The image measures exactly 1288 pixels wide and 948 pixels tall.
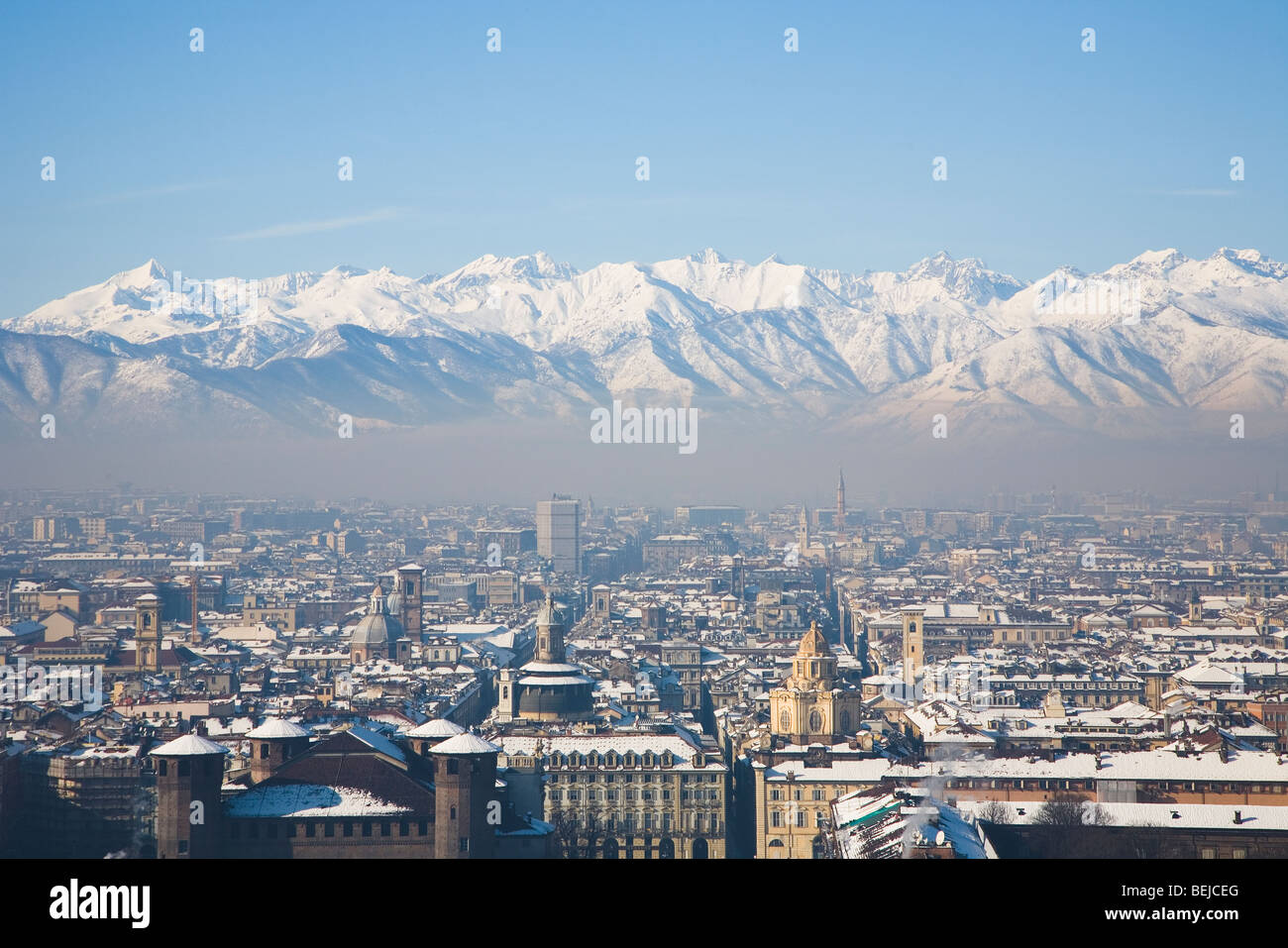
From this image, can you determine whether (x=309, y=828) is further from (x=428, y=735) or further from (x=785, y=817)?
(x=785, y=817)

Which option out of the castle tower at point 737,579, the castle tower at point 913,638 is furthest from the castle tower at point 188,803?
the castle tower at point 737,579

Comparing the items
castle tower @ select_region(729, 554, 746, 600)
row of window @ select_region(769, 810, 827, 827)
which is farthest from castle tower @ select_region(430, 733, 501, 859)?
castle tower @ select_region(729, 554, 746, 600)

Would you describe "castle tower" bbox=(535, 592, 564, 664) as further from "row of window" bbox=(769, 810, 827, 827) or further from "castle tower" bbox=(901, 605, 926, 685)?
"castle tower" bbox=(901, 605, 926, 685)

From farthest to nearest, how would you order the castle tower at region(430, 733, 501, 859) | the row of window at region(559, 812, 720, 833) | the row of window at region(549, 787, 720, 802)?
the row of window at region(549, 787, 720, 802)
the row of window at region(559, 812, 720, 833)
the castle tower at region(430, 733, 501, 859)

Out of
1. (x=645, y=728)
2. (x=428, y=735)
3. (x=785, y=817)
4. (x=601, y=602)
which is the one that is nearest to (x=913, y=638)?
(x=601, y=602)
